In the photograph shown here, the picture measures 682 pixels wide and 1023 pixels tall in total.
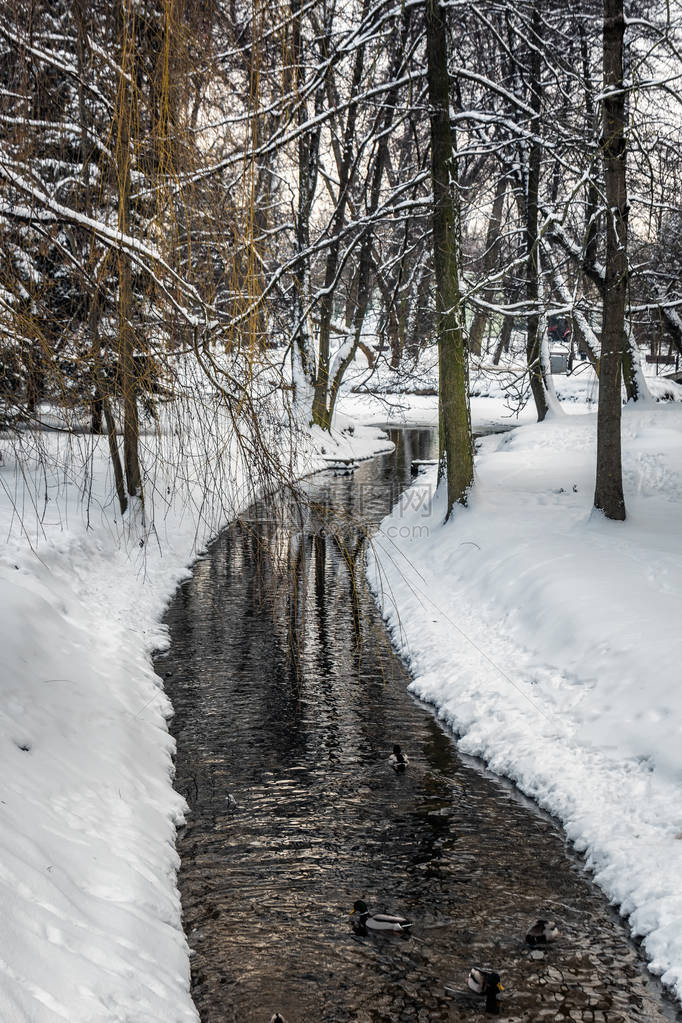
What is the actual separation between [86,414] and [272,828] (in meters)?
4.44

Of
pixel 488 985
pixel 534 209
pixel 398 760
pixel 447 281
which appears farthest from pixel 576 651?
pixel 534 209

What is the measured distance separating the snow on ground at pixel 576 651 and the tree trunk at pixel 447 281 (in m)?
0.86

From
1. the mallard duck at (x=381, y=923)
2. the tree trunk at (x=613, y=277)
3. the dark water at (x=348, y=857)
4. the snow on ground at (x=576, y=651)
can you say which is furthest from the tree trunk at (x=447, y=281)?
the mallard duck at (x=381, y=923)

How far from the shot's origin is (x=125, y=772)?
26.0 feet

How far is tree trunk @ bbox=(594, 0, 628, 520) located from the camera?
12.6 metres

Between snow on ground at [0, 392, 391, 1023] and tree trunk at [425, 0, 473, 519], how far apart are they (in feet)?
19.6

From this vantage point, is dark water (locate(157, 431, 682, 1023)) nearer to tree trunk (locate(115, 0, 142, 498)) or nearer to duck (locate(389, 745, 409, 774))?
duck (locate(389, 745, 409, 774))

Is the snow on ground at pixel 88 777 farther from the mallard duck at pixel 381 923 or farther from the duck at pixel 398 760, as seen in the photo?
the duck at pixel 398 760

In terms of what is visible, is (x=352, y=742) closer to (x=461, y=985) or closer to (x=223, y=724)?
(x=223, y=724)

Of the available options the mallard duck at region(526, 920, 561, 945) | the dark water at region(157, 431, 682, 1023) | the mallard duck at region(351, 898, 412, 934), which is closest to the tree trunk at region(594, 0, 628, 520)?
the dark water at region(157, 431, 682, 1023)

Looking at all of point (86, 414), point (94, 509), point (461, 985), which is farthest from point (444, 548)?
point (86, 414)

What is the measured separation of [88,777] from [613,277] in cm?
962

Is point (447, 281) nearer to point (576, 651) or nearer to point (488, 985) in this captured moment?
point (576, 651)

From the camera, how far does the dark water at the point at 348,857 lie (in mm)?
5523
